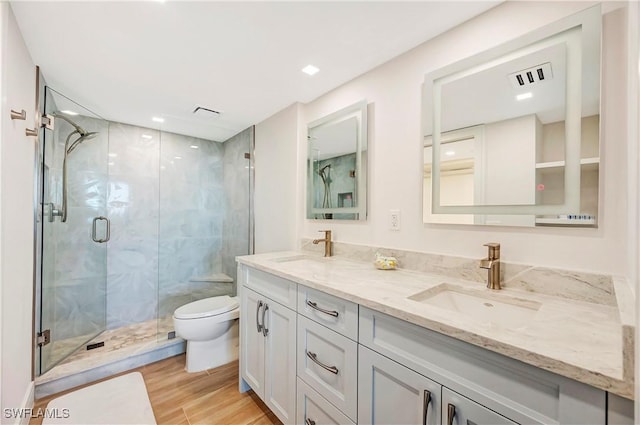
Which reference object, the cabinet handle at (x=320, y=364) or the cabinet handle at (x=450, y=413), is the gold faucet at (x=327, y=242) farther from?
the cabinet handle at (x=450, y=413)

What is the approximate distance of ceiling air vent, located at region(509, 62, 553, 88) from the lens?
1.07m

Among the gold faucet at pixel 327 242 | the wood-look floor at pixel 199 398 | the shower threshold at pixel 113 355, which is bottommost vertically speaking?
the wood-look floor at pixel 199 398

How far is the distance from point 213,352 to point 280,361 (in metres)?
1.02

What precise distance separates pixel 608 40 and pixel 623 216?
632 mm

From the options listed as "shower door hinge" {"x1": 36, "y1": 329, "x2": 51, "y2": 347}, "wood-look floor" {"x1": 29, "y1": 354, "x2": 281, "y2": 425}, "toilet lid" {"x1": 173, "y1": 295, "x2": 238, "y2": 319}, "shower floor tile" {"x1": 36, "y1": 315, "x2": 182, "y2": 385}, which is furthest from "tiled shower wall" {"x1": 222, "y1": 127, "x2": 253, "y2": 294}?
"shower door hinge" {"x1": 36, "y1": 329, "x2": 51, "y2": 347}

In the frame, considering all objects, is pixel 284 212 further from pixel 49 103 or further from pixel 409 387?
pixel 49 103

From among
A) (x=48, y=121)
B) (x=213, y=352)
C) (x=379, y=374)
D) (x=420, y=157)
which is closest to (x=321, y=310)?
(x=379, y=374)

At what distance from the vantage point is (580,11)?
0.99m

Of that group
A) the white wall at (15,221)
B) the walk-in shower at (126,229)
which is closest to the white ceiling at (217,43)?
the white wall at (15,221)

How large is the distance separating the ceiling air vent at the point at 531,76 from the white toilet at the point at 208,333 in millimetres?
2360

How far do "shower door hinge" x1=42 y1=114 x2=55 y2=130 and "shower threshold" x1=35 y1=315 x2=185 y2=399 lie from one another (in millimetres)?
1713

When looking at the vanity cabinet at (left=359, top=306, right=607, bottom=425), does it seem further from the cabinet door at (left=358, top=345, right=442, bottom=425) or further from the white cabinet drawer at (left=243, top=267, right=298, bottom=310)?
the white cabinet drawer at (left=243, top=267, right=298, bottom=310)

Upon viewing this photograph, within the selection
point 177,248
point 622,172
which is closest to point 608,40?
point 622,172

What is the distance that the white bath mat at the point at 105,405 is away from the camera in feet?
5.07
